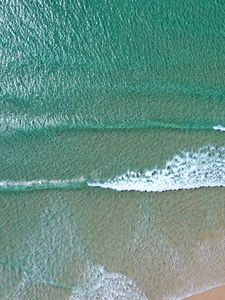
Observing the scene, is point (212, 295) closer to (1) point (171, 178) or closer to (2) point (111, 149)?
(1) point (171, 178)

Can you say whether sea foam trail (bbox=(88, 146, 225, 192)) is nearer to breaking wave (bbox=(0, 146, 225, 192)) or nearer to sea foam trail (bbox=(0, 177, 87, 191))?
breaking wave (bbox=(0, 146, 225, 192))

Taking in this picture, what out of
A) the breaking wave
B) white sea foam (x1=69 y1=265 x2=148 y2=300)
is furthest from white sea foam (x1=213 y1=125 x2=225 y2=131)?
white sea foam (x1=69 y1=265 x2=148 y2=300)

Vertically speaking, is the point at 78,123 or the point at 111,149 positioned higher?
the point at 78,123

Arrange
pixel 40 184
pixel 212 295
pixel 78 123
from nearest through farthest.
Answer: pixel 212 295 < pixel 40 184 < pixel 78 123

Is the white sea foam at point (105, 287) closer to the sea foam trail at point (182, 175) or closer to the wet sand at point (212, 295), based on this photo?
the wet sand at point (212, 295)

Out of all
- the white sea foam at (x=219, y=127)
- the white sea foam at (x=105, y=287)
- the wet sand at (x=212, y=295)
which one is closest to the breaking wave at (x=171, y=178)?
the white sea foam at (x=219, y=127)

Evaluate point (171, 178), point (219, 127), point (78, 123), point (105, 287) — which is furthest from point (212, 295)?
point (78, 123)

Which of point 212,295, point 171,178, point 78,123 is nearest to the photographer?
point 212,295

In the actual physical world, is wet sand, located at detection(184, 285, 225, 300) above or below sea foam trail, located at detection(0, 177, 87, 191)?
below
